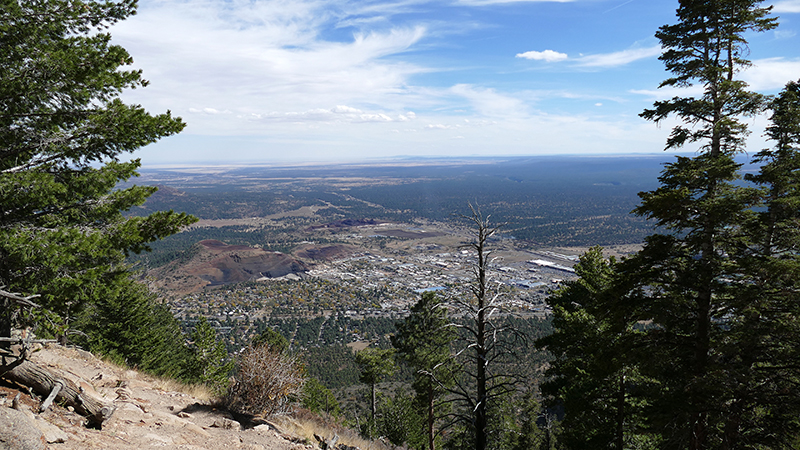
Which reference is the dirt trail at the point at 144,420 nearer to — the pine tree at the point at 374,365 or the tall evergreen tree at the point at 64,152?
the tall evergreen tree at the point at 64,152

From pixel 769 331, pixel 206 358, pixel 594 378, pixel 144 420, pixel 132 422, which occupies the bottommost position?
pixel 206 358

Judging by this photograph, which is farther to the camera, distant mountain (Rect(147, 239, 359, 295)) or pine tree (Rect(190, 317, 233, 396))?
distant mountain (Rect(147, 239, 359, 295))

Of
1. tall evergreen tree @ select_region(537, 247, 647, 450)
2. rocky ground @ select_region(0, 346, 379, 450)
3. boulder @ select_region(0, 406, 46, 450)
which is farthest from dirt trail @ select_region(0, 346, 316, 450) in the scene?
tall evergreen tree @ select_region(537, 247, 647, 450)

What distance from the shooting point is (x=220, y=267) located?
162750mm

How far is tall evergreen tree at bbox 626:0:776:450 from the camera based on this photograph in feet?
28.3

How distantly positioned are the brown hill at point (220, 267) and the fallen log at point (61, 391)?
5983 inches

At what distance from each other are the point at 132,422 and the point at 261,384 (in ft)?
10.8

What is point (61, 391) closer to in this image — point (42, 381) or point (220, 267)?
point (42, 381)

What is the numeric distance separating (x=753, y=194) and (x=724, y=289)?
2198 mm

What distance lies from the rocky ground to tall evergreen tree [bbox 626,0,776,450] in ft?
30.2

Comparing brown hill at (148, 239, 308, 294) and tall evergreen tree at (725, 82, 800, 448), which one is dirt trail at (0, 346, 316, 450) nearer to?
tall evergreen tree at (725, 82, 800, 448)

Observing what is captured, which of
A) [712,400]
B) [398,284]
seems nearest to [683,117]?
[712,400]

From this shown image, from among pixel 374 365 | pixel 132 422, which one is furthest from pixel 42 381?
pixel 374 365

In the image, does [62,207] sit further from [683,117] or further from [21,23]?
[683,117]
